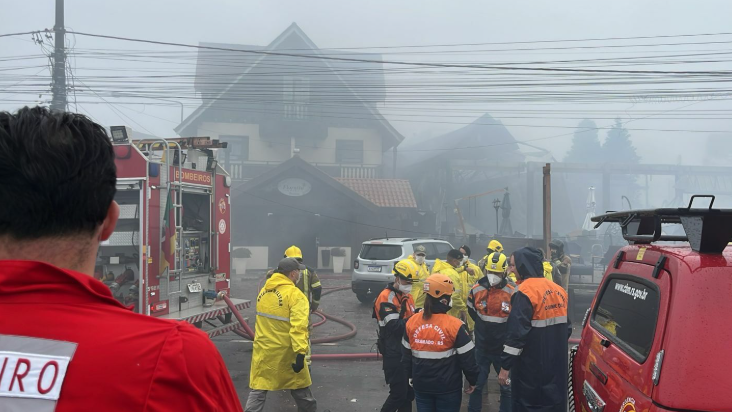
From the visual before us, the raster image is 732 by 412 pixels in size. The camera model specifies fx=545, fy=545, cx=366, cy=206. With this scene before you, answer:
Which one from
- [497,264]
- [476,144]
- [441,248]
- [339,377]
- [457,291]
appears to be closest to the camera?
[497,264]

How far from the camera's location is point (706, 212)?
2.68m

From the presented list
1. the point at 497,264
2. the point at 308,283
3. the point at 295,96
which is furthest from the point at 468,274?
the point at 295,96

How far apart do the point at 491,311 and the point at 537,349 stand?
1680mm

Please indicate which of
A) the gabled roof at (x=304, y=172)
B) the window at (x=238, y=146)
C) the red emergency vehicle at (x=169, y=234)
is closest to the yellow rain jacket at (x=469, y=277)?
the red emergency vehicle at (x=169, y=234)

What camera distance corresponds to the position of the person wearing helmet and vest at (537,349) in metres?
4.65

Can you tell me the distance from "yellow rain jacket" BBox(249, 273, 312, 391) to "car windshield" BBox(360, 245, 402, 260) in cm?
947

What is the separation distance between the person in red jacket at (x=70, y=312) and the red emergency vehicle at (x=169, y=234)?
244 inches

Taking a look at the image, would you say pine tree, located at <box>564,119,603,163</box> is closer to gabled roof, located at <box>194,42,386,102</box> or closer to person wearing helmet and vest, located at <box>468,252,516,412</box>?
gabled roof, located at <box>194,42,386,102</box>

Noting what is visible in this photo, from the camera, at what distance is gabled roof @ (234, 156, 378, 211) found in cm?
2448

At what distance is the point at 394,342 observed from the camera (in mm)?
5387

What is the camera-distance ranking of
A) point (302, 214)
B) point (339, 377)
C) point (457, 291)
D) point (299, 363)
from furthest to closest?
1. point (302, 214)
2. point (457, 291)
3. point (339, 377)
4. point (299, 363)

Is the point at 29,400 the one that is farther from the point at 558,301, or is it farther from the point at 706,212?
the point at 558,301

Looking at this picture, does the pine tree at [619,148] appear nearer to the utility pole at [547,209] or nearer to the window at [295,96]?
the window at [295,96]

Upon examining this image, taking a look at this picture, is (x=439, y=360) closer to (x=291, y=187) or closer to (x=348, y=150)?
(x=291, y=187)
